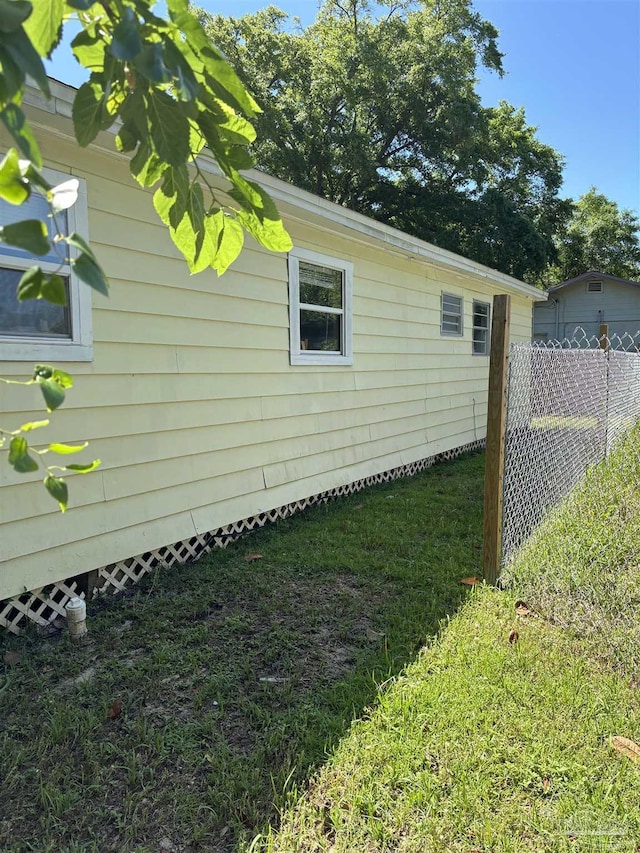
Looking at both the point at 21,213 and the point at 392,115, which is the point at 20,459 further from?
the point at 392,115

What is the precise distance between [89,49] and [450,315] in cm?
793

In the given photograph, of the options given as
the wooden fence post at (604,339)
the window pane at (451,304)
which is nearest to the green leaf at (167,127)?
the wooden fence post at (604,339)

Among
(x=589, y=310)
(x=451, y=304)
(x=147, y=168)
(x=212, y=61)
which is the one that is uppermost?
(x=589, y=310)

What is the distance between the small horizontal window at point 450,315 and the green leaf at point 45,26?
7582mm

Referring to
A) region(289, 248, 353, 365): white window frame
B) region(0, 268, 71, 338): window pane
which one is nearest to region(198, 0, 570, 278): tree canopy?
region(289, 248, 353, 365): white window frame

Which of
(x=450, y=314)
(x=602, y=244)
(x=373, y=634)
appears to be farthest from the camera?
(x=602, y=244)

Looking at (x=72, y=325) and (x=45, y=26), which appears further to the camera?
(x=72, y=325)

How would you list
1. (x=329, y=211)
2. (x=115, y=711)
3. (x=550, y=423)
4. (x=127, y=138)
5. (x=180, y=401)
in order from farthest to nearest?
(x=329, y=211) → (x=550, y=423) → (x=180, y=401) → (x=115, y=711) → (x=127, y=138)

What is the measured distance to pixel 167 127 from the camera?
2.44 ft

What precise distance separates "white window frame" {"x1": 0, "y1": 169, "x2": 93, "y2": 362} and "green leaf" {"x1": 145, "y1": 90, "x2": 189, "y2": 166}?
8.06ft

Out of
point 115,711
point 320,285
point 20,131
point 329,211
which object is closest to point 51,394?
point 20,131

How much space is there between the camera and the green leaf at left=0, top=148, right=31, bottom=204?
61 centimetres

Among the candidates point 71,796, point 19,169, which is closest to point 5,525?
point 71,796

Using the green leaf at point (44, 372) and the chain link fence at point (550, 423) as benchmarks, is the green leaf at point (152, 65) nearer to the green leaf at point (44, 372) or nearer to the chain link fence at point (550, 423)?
the green leaf at point (44, 372)
